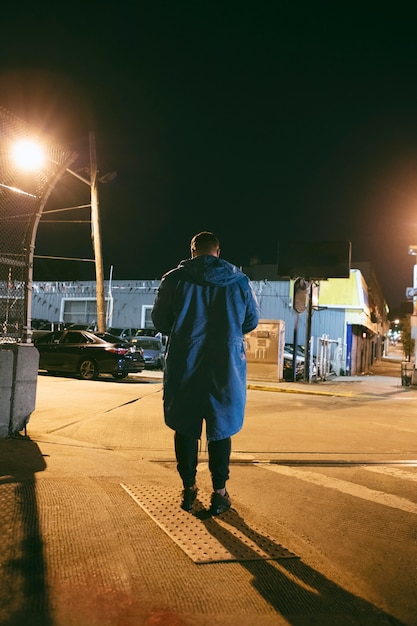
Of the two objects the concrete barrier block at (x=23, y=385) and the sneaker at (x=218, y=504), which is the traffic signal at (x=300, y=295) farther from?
the sneaker at (x=218, y=504)

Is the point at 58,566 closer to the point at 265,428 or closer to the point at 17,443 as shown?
the point at 17,443

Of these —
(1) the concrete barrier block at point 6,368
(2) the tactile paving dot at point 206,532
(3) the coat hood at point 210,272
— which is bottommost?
(2) the tactile paving dot at point 206,532

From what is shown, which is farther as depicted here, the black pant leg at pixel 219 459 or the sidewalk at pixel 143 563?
the black pant leg at pixel 219 459

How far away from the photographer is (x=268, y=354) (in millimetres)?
16922

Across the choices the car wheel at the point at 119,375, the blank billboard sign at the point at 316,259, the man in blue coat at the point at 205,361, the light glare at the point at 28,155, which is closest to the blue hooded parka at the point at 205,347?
the man in blue coat at the point at 205,361

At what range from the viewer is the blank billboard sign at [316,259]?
1848 cm

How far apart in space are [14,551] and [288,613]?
4.67 ft

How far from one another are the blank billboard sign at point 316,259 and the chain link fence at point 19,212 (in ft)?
45.1

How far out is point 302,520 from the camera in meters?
3.40

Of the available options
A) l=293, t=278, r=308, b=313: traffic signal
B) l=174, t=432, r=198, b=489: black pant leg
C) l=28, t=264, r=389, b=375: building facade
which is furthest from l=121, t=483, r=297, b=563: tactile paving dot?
l=293, t=278, r=308, b=313: traffic signal

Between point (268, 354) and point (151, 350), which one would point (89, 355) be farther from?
point (151, 350)

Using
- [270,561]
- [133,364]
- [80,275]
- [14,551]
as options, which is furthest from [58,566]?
[80,275]

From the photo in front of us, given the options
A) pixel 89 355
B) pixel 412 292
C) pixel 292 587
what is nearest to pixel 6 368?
pixel 292 587

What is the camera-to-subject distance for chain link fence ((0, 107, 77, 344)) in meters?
5.71
